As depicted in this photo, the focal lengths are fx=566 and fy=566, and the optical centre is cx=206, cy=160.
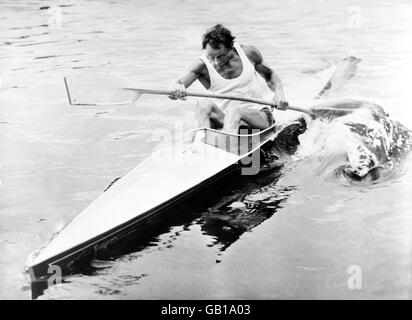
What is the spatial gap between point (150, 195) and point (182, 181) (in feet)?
0.95

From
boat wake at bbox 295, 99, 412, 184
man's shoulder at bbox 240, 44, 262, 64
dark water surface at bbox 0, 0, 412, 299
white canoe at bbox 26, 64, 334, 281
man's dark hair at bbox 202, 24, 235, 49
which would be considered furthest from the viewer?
man's shoulder at bbox 240, 44, 262, 64

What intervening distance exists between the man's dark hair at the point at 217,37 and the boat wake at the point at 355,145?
1206mm

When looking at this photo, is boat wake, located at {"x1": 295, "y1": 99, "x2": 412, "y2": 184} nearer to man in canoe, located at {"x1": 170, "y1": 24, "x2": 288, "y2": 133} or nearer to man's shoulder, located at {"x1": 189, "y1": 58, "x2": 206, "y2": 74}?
man in canoe, located at {"x1": 170, "y1": 24, "x2": 288, "y2": 133}

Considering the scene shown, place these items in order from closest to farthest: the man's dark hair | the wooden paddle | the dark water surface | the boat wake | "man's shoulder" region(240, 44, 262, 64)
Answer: the dark water surface → the wooden paddle → the man's dark hair → the boat wake → "man's shoulder" region(240, 44, 262, 64)

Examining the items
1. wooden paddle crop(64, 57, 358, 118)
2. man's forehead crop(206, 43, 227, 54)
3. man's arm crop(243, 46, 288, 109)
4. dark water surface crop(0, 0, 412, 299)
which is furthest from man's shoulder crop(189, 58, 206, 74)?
dark water surface crop(0, 0, 412, 299)

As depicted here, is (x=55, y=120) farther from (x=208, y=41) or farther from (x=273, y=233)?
(x=273, y=233)

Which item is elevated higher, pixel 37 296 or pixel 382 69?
pixel 382 69

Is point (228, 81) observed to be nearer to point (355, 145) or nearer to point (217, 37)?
point (217, 37)

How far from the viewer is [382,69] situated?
285 inches

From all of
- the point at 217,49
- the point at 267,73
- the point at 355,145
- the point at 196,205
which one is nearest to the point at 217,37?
the point at 217,49

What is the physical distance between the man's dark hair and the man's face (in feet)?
0.08

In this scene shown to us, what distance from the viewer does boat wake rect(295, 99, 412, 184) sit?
446 centimetres

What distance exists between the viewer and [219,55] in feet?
14.5

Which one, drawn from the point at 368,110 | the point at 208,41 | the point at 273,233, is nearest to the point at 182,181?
the point at 273,233
